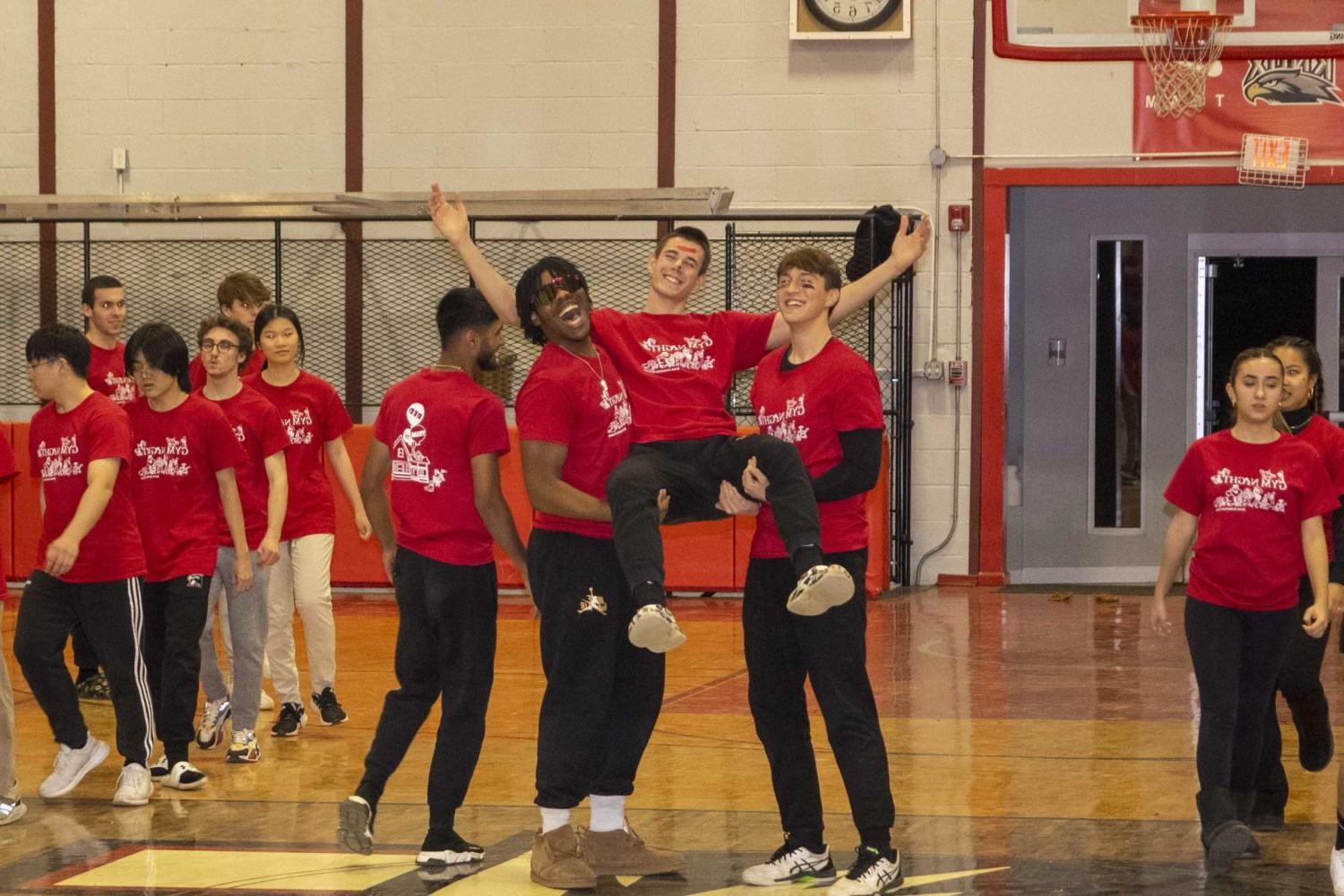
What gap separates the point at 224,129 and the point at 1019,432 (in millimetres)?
6853

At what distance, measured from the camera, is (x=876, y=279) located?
16.9 feet

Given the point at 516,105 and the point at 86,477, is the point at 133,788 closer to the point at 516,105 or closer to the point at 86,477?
the point at 86,477

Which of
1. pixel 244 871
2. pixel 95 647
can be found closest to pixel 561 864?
pixel 244 871

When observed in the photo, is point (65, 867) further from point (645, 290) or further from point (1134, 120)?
point (1134, 120)

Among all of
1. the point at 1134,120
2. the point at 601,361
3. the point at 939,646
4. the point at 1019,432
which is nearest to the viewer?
the point at 601,361

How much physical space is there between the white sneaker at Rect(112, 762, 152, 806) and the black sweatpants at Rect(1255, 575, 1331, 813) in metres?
3.71

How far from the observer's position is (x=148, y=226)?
13195 mm

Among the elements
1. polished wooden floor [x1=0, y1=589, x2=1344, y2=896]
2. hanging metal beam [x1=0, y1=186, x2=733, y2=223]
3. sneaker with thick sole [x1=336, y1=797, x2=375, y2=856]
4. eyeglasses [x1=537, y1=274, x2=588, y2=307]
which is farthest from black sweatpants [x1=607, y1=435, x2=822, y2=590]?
hanging metal beam [x1=0, y1=186, x2=733, y2=223]

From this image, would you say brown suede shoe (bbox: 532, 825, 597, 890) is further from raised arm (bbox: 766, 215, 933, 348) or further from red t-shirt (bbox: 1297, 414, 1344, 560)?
red t-shirt (bbox: 1297, 414, 1344, 560)

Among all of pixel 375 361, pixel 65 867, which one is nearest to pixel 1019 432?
pixel 375 361

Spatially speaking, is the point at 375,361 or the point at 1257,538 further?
the point at 375,361

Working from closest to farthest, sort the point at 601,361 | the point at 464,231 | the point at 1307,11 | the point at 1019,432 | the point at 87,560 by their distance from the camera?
the point at 601,361, the point at 464,231, the point at 87,560, the point at 1307,11, the point at 1019,432

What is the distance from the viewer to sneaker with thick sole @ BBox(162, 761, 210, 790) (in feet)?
19.4

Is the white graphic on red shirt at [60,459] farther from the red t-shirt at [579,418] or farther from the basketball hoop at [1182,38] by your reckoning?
the basketball hoop at [1182,38]
